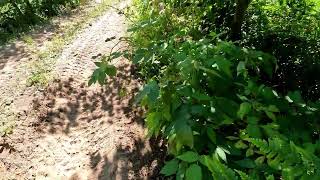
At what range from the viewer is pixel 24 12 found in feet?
41.0

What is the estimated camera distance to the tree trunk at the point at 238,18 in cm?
514

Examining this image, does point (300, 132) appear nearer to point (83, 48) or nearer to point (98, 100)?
point (98, 100)

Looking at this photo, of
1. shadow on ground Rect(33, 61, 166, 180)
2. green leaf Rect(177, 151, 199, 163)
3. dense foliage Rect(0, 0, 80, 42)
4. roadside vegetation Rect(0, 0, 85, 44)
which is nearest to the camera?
green leaf Rect(177, 151, 199, 163)

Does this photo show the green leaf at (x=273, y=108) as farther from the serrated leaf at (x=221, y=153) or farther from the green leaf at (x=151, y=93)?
the green leaf at (x=151, y=93)

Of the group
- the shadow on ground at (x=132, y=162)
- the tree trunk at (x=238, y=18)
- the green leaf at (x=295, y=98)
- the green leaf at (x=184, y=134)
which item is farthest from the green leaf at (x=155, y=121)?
the tree trunk at (x=238, y=18)

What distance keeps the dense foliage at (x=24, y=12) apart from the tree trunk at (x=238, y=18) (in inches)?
296

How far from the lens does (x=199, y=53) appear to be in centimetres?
330

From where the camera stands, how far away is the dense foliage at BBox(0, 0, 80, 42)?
38.3ft

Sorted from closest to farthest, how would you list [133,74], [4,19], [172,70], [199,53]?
[199,53] < [172,70] < [133,74] < [4,19]

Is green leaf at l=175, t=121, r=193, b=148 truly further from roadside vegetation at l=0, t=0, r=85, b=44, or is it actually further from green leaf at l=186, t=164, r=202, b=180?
roadside vegetation at l=0, t=0, r=85, b=44

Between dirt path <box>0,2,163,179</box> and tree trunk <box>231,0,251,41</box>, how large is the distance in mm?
1819

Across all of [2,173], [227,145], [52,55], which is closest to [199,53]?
[227,145]

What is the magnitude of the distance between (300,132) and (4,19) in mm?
11456

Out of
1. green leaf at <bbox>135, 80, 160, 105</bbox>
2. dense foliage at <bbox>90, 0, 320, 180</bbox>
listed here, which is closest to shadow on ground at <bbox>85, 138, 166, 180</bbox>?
dense foliage at <bbox>90, 0, 320, 180</bbox>
